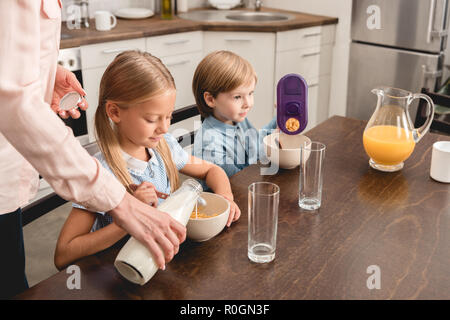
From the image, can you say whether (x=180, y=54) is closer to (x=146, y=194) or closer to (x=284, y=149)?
(x=284, y=149)

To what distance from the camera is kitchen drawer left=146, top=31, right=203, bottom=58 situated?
3.03m

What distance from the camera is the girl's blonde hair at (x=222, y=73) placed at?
165 centimetres

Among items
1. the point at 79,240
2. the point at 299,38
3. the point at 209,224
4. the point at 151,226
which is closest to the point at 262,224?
the point at 209,224

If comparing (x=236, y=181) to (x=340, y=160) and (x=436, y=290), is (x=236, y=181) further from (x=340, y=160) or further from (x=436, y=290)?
(x=436, y=290)

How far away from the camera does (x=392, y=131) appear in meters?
1.44

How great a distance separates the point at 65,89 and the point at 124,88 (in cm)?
19

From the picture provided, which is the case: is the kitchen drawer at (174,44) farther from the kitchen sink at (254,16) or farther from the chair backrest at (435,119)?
the chair backrest at (435,119)

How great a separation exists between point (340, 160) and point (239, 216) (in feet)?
1.56

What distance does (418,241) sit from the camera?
1063 millimetres

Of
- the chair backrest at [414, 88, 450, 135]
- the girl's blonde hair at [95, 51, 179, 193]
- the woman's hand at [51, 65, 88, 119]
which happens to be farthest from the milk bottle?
the chair backrest at [414, 88, 450, 135]

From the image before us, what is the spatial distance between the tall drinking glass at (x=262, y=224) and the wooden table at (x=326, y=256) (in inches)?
0.8

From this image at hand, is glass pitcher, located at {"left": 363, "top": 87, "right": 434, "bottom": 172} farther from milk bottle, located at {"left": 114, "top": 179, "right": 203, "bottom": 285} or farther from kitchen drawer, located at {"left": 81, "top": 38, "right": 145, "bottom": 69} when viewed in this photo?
kitchen drawer, located at {"left": 81, "top": 38, "right": 145, "bottom": 69}

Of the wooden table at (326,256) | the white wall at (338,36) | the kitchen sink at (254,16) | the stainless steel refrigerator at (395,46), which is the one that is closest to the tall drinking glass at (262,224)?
the wooden table at (326,256)

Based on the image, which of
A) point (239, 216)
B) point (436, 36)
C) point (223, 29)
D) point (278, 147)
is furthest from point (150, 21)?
point (239, 216)
